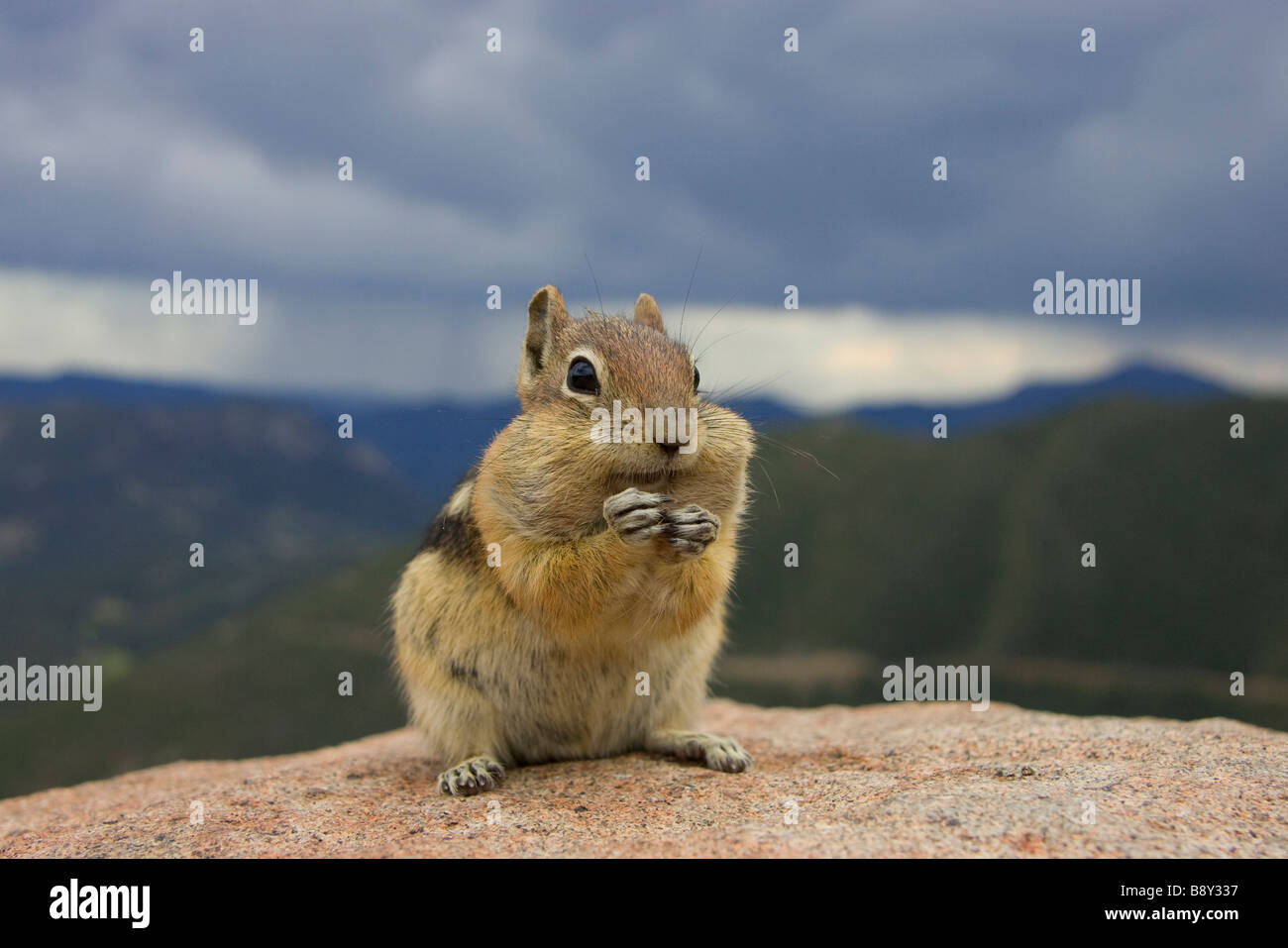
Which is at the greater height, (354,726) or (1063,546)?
(1063,546)

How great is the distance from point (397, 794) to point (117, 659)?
162534mm

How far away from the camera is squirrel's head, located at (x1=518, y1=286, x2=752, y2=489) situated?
28.1ft

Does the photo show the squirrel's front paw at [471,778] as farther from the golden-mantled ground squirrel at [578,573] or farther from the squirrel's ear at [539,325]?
the squirrel's ear at [539,325]

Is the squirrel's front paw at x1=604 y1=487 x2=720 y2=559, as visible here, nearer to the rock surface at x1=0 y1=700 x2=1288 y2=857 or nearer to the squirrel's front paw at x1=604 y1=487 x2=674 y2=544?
the squirrel's front paw at x1=604 y1=487 x2=674 y2=544

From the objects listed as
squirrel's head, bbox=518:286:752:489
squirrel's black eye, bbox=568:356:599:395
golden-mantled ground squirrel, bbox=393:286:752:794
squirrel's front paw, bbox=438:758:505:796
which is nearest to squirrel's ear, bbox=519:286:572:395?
golden-mantled ground squirrel, bbox=393:286:752:794

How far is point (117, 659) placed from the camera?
154m

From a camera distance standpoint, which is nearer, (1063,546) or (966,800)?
(966,800)

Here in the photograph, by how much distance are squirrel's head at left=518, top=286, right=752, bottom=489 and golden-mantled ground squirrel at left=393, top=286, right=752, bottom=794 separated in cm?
2

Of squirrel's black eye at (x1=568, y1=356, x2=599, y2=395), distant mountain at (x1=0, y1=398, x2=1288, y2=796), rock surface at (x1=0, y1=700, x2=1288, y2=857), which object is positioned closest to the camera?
rock surface at (x1=0, y1=700, x2=1288, y2=857)

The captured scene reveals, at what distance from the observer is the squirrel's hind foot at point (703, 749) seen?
34.3 ft

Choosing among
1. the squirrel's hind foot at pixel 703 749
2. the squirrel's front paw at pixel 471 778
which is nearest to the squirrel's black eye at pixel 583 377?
the squirrel's front paw at pixel 471 778
